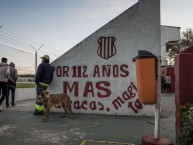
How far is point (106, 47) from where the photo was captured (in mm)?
9141

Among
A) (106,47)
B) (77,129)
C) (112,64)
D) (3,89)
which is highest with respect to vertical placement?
(106,47)

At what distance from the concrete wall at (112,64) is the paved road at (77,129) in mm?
573

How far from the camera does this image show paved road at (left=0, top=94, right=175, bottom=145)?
5.52 metres

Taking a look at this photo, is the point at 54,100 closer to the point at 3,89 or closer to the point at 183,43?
the point at 3,89

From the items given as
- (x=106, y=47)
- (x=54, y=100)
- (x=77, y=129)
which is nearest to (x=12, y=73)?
(x=54, y=100)

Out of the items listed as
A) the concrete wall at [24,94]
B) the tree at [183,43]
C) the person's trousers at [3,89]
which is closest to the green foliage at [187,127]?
the person's trousers at [3,89]

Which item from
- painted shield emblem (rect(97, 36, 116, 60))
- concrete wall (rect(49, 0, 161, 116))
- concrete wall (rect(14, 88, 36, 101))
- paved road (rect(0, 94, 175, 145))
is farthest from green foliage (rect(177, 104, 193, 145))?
concrete wall (rect(14, 88, 36, 101))

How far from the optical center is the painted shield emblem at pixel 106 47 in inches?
359

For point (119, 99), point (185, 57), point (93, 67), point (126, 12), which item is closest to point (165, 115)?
point (119, 99)

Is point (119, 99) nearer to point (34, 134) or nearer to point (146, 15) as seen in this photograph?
point (146, 15)

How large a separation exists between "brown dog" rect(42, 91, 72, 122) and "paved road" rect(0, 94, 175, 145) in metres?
0.29

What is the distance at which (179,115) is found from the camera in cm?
489

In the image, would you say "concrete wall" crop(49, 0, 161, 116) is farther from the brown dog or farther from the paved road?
the brown dog

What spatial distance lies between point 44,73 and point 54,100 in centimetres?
116
